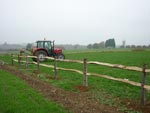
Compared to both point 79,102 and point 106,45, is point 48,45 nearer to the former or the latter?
point 79,102

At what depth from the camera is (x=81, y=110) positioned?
22.4 feet

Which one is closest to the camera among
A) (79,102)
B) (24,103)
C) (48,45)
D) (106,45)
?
(24,103)

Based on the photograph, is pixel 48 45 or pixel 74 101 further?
pixel 48 45

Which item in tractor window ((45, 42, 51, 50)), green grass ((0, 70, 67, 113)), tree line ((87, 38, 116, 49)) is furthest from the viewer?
tree line ((87, 38, 116, 49))

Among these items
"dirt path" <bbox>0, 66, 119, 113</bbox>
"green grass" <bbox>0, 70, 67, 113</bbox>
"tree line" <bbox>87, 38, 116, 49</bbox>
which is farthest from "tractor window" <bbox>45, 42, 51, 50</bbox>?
"tree line" <bbox>87, 38, 116, 49</bbox>

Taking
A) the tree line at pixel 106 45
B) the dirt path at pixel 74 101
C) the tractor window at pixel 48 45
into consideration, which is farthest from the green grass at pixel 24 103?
the tree line at pixel 106 45

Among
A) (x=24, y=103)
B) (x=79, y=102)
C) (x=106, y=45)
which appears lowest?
(x=79, y=102)

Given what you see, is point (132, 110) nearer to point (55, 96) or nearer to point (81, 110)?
point (81, 110)

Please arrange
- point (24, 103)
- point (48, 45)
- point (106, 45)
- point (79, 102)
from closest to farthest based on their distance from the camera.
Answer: point (24, 103), point (79, 102), point (48, 45), point (106, 45)

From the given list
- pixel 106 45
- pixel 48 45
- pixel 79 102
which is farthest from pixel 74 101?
pixel 106 45

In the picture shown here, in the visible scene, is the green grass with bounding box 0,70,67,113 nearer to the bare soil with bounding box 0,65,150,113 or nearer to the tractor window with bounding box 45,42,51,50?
the bare soil with bounding box 0,65,150,113

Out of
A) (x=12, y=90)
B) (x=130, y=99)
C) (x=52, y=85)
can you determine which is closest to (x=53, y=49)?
(x=52, y=85)

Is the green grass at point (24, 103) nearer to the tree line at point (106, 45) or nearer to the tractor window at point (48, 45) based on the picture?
the tractor window at point (48, 45)

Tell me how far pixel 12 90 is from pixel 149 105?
4.96 m
